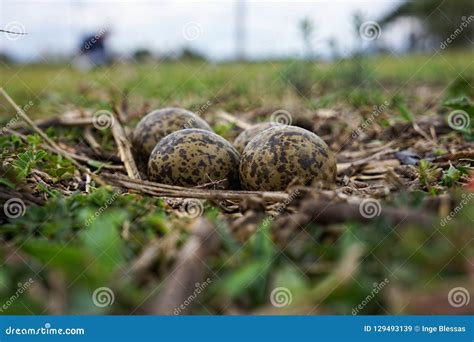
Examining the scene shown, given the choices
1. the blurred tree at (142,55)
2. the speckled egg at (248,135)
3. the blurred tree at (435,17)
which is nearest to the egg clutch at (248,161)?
the speckled egg at (248,135)

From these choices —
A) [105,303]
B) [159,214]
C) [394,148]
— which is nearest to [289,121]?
[394,148]

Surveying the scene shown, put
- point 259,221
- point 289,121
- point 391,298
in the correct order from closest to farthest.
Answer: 1. point 391,298
2. point 259,221
3. point 289,121

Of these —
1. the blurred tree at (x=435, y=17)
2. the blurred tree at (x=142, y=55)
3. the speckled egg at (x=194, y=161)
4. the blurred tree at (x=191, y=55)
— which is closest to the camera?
the speckled egg at (x=194, y=161)

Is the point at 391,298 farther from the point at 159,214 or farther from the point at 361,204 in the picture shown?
the point at 159,214

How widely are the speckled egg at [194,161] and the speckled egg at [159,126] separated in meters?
0.58

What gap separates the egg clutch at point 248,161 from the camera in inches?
128

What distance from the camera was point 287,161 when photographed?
10.6 feet

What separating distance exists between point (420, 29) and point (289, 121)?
16.9m

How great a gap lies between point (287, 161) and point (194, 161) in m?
0.60

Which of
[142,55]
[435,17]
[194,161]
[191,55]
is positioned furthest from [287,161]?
[435,17]

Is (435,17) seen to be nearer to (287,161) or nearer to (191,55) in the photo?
(191,55)

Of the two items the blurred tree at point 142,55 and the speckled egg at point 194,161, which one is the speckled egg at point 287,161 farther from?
the blurred tree at point 142,55

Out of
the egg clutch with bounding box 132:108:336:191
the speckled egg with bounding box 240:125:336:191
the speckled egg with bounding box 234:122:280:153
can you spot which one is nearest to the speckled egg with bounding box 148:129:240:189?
the egg clutch with bounding box 132:108:336:191

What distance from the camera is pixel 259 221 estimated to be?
253 centimetres
